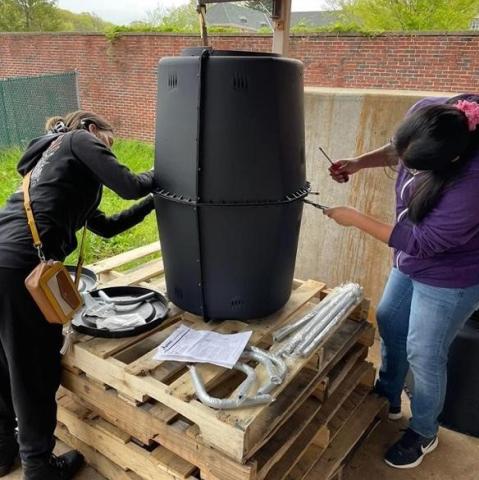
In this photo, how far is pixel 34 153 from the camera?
6.18 feet

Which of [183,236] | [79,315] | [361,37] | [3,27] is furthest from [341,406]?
[3,27]

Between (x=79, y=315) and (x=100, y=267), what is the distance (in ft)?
2.31

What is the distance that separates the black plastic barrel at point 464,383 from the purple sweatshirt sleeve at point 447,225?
28.7 inches

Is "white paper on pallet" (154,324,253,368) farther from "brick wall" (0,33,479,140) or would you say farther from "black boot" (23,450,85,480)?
"brick wall" (0,33,479,140)

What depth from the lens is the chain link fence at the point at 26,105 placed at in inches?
342

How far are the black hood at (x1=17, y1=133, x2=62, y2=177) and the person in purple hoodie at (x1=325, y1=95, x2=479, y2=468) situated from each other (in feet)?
4.01

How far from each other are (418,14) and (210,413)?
13.5 metres

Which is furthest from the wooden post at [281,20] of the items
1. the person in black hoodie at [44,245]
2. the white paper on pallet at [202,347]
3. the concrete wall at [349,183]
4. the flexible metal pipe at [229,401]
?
the flexible metal pipe at [229,401]

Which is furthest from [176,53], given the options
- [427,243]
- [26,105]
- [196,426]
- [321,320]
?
[196,426]

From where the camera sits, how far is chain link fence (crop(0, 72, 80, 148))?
8.68 m

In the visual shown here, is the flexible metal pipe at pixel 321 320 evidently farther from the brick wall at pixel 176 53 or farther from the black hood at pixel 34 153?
the brick wall at pixel 176 53

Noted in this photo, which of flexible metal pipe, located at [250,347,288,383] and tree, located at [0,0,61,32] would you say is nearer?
flexible metal pipe, located at [250,347,288,383]

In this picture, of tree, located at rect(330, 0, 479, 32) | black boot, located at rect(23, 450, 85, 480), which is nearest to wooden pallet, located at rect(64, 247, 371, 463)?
black boot, located at rect(23, 450, 85, 480)

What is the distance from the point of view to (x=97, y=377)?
1.81m
